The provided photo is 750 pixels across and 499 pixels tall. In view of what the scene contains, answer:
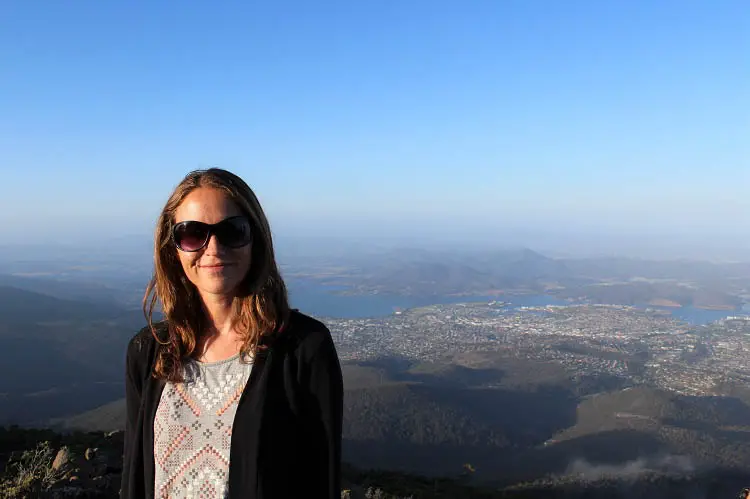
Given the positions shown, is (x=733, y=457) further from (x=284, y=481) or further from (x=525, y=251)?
(x=525, y=251)

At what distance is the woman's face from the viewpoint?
1894 mm

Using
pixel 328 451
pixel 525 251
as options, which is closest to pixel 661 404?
pixel 328 451

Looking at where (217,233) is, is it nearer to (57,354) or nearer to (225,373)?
(225,373)

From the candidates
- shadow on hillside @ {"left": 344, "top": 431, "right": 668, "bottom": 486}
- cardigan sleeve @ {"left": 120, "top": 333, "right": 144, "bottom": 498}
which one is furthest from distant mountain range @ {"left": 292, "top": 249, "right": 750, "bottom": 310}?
cardigan sleeve @ {"left": 120, "top": 333, "right": 144, "bottom": 498}

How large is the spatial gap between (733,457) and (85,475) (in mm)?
32104

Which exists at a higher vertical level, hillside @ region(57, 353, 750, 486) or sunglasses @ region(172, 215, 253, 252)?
sunglasses @ region(172, 215, 253, 252)

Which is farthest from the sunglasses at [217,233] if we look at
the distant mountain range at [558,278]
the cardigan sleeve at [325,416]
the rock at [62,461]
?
the distant mountain range at [558,278]

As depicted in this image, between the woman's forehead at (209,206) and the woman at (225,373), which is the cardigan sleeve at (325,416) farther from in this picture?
the woman's forehead at (209,206)

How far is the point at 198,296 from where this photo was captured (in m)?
2.14

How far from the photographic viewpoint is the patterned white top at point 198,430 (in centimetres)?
178

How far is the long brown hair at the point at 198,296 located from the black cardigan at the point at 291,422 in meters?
0.11

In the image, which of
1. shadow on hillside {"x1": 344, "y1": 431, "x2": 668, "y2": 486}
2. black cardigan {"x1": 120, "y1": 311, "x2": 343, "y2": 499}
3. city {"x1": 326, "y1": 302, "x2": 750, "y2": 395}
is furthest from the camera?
city {"x1": 326, "y1": 302, "x2": 750, "y2": 395}

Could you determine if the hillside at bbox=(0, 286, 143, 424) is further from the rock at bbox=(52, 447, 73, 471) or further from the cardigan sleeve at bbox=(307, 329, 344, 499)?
the cardigan sleeve at bbox=(307, 329, 344, 499)

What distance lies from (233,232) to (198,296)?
42 cm
